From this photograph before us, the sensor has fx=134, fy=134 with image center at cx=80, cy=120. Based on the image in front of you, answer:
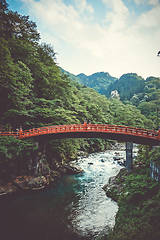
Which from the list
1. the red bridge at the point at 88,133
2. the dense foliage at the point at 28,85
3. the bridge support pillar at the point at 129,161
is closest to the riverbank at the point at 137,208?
the bridge support pillar at the point at 129,161

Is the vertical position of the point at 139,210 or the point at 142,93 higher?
the point at 142,93

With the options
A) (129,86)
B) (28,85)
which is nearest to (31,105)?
(28,85)

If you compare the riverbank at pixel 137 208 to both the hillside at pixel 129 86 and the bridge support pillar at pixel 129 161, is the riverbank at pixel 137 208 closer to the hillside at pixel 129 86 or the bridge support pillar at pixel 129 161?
the bridge support pillar at pixel 129 161

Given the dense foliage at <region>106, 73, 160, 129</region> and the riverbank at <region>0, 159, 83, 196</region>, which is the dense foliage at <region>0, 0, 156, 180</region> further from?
the dense foliage at <region>106, 73, 160, 129</region>

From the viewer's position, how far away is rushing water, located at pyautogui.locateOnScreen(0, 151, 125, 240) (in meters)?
10.0

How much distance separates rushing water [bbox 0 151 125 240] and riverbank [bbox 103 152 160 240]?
153cm

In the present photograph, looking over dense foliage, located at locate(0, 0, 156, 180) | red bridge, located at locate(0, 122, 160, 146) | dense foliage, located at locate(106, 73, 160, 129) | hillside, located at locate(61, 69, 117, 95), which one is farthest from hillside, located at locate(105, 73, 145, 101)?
red bridge, located at locate(0, 122, 160, 146)

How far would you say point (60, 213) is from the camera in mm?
12406

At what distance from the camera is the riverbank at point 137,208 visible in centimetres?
746

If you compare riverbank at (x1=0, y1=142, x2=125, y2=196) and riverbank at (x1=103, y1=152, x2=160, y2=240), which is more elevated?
riverbank at (x1=103, y1=152, x2=160, y2=240)

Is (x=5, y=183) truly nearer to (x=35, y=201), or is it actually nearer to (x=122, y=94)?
(x=35, y=201)

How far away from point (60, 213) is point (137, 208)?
6.80 m

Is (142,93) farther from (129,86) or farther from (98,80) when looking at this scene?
(98,80)

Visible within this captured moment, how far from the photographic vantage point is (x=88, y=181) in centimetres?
1962
